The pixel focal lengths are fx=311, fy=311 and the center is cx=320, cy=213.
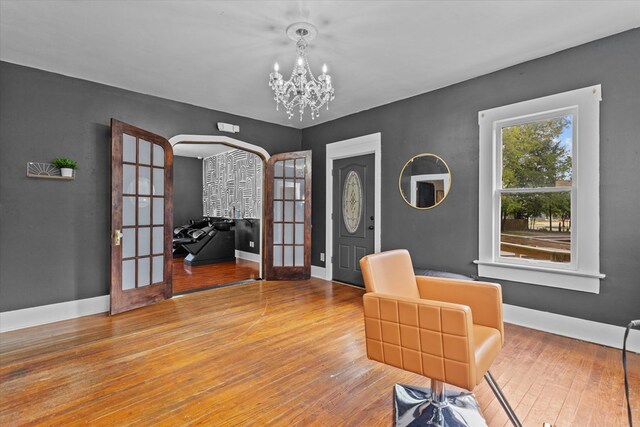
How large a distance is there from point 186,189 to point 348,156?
545 cm

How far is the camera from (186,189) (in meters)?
8.60

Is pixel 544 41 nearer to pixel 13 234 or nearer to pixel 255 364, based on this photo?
pixel 255 364

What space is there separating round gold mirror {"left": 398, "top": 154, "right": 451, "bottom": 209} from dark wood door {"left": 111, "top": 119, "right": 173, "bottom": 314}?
10.6 ft

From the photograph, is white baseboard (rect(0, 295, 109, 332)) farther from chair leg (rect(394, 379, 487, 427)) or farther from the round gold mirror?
the round gold mirror

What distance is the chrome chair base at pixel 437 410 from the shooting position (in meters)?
1.75

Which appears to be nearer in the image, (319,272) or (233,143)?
(233,143)

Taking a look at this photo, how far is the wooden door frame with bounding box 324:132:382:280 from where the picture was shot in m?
4.59

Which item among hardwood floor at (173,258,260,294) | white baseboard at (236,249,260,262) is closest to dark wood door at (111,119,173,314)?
hardwood floor at (173,258,260,294)

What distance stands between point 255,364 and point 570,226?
3.17 metres

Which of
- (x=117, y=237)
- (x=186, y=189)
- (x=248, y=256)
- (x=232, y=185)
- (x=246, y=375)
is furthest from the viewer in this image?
(x=186, y=189)

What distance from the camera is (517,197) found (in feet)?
11.0

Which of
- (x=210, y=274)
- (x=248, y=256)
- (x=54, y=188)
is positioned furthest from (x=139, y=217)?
(x=248, y=256)

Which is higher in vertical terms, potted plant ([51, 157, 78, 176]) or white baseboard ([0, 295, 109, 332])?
potted plant ([51, 157, 78, 176])

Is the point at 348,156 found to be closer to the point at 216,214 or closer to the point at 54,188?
the point at 54,188
